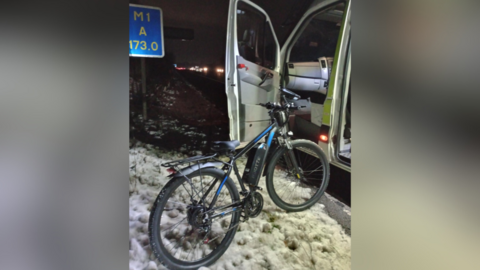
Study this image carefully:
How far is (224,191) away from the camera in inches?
50.8

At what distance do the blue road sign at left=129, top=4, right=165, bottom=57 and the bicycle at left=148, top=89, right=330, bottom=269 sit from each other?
471mm

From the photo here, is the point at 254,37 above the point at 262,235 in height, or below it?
above

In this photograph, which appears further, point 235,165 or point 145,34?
point 235,165

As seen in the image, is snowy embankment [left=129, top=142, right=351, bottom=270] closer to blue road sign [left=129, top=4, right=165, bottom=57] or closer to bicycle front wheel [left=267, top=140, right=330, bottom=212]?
bicycle front wheel [left=267, top=140, right=330, bottom=212]

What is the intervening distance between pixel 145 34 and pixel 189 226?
A: 2.77ft

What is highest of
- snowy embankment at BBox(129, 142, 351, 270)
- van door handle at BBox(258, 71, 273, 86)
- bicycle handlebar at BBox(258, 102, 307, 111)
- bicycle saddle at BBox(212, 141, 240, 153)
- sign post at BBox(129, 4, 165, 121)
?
sign post at BBox(129, 4, 165, 121)

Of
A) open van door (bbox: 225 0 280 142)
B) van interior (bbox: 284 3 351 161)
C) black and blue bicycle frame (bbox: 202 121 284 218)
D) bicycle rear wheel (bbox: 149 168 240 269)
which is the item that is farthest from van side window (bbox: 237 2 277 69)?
bicycle rear wheel (bbox: 149 168 240 269)

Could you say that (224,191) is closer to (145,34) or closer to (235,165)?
(235,165)

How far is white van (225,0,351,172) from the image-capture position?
1.28 m
